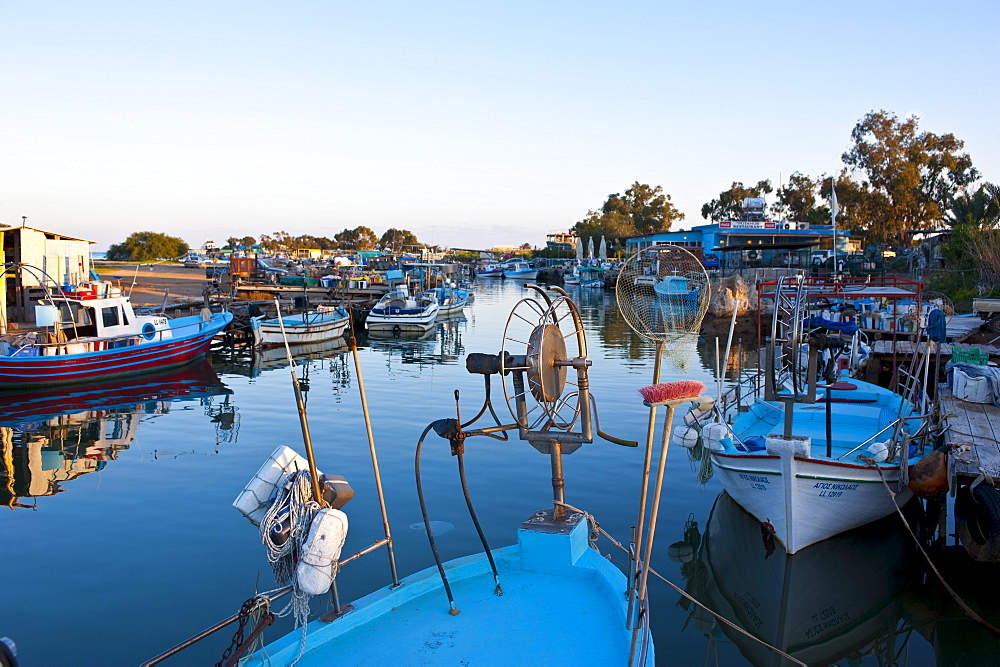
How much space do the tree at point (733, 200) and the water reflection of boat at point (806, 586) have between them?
9067 centimetres

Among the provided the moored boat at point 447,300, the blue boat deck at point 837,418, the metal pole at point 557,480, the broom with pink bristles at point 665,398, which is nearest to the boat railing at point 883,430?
the blue boat deck at point 837,418

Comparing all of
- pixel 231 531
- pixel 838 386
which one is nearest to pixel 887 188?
pixel 838 386

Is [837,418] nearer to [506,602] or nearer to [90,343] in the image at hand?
[506,602]

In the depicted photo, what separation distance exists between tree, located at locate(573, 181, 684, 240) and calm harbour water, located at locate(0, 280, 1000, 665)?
107m

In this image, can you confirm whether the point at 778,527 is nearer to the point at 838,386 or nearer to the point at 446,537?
the point at 446,537

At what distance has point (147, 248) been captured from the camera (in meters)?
110

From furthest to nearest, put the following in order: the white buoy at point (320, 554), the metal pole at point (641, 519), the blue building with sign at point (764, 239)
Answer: the blue building with sign at point (764, 239), the white buoy at point (320, 554), the metal pole at point (641, 519)

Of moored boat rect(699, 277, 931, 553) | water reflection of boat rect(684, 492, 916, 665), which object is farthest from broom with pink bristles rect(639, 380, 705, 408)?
moored boat rect(699, 277, 931, 553)

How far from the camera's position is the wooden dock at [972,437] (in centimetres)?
829

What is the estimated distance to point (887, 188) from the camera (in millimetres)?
57625

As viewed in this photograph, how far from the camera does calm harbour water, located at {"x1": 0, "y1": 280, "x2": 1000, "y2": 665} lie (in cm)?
759

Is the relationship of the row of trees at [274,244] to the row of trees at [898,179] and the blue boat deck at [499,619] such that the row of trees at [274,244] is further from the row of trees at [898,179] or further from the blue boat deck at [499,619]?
the blue boat deck at [499,619]

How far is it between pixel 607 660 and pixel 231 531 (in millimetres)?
7299

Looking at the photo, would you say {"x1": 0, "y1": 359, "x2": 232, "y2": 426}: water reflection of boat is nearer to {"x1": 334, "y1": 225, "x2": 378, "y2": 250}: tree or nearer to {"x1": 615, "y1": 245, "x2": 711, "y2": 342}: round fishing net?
{"x1": 615, "y1": 245, "x2": 711, "y2": 342}: round fishing net
